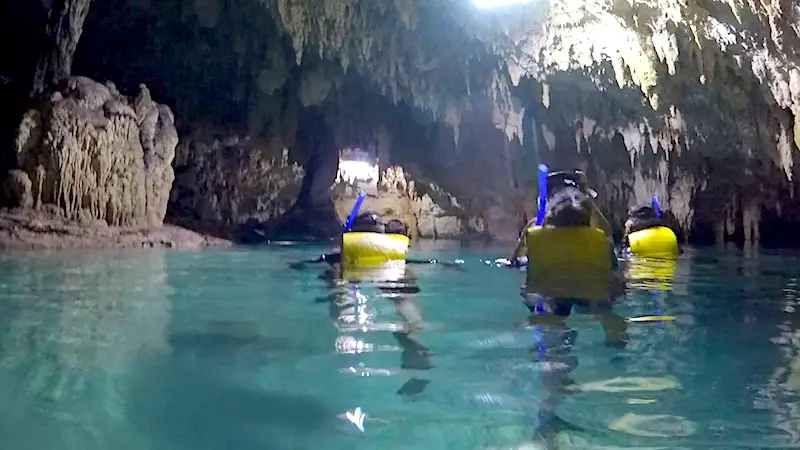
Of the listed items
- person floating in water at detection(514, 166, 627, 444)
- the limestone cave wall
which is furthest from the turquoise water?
the limestone cave wall

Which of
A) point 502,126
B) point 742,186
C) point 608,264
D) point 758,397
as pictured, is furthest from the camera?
point 742,186

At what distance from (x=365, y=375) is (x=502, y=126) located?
13766 mm

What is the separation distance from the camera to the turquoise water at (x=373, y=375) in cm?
234

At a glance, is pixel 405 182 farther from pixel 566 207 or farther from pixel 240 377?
pixel 240 377

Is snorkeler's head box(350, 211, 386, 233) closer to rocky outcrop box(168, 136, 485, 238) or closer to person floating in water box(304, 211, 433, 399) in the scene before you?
person floating in water box(304, 211, 433, 399)

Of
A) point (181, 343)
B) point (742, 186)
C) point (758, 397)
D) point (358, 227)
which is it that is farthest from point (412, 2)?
point (742, 186)

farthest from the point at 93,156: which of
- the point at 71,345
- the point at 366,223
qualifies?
the point at 71,345

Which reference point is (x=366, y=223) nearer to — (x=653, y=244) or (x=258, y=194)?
(x=653, y=244)

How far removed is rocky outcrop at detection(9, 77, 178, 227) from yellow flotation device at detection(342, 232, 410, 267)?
6279 mm

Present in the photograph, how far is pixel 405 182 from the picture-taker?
20.7 metres

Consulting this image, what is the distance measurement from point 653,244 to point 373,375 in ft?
26.2

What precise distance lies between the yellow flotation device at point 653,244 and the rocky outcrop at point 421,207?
10270 mm

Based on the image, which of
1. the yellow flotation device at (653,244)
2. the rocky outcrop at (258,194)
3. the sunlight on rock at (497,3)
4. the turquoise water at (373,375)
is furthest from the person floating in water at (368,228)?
the rocky outcrop at (258,194)

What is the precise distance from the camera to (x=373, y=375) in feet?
9.93
